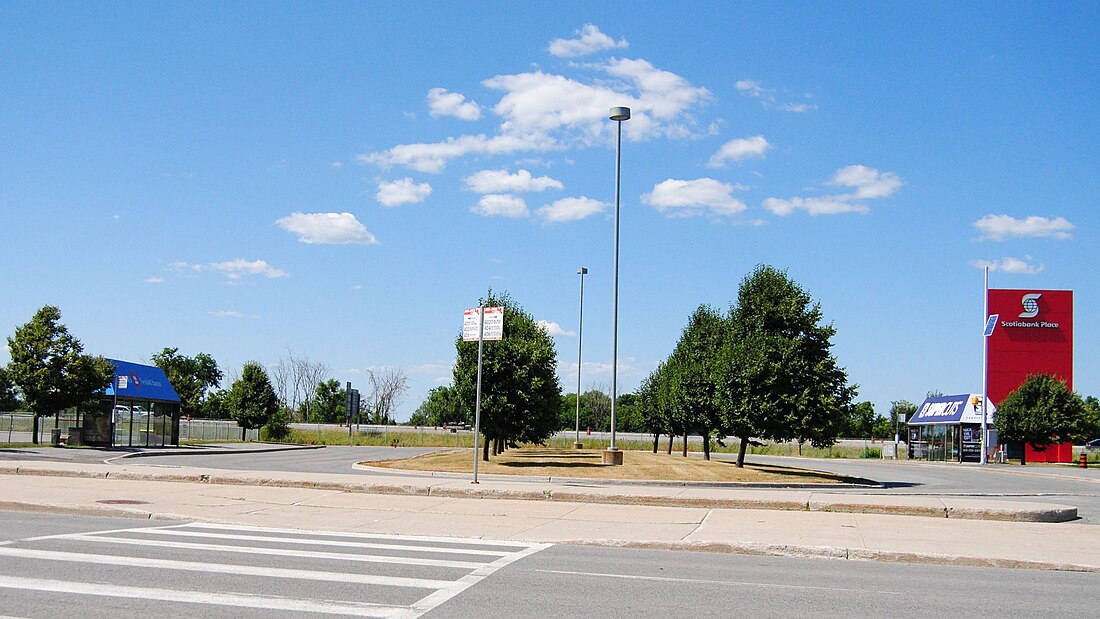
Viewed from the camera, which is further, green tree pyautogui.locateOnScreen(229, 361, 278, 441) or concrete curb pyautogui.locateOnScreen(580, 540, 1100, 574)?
green tree pyautogui.locateOnScreen(229, 361, 278, 441)

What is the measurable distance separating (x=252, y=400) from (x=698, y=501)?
50.8 meters

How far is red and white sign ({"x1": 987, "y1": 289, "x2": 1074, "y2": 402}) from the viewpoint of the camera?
Result: 2586 inches

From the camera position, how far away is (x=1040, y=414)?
54.2m

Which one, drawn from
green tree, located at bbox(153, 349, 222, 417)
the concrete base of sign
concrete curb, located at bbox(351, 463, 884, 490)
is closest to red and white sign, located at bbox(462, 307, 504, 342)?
concrete curb, located at bbox(351, 463, 884, 490)

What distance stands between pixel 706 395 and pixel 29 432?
42.5 meters

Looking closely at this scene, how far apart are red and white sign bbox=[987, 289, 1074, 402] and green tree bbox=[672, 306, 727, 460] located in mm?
32354

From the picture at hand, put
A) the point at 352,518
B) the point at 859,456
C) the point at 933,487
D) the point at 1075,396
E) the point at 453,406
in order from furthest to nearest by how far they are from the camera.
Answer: the point at 859,456, the point at 1075,396, the point at 453,406, the point at 933,487, the point at 352,518

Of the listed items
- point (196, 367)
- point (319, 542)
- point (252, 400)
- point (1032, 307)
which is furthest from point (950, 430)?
point (196, 367)

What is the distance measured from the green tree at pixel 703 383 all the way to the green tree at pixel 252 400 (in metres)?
31.8

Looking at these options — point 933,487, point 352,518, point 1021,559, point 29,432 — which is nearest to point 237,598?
point 352,518

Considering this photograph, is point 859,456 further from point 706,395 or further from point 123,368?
point 123,368

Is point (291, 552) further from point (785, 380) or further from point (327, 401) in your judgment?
point (327, 401)

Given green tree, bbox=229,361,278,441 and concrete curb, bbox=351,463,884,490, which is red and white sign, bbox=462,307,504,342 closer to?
concrete curb, bbox=351,463,884,490

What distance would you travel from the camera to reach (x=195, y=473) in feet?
69.4
